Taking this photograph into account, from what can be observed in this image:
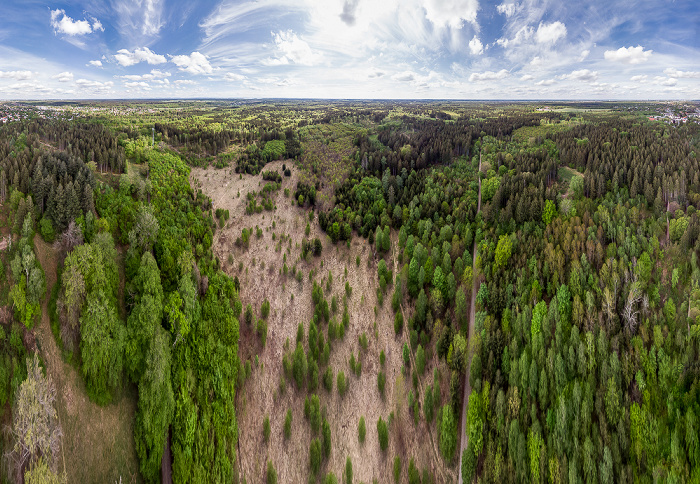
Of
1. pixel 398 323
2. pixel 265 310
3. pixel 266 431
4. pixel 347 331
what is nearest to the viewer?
pixel 266 431

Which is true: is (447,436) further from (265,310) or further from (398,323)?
(265,310)

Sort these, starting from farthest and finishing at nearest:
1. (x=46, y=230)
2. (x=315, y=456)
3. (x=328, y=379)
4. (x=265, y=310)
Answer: (x=265, y=310), (x=328, y=379), (x=46, y=230), (x=315, y=456)

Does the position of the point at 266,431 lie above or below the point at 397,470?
above

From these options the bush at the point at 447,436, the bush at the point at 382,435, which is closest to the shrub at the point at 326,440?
the bush at the point at 382,435

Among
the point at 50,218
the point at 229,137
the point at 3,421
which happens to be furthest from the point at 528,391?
the point at 229,137

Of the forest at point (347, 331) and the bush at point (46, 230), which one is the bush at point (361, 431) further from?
the bush at point (46, 230)

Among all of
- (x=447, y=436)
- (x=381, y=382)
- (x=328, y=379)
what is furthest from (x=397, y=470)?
(x=328, y=379)
